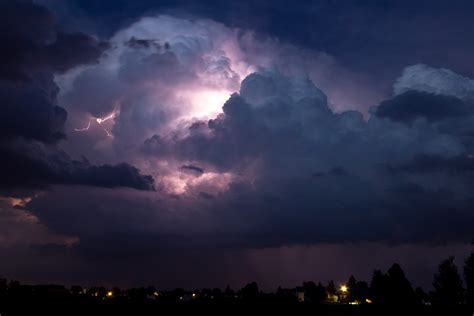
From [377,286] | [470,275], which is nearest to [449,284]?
[470,275]

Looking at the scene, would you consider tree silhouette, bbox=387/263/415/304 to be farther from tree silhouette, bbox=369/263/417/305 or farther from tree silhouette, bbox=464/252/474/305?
tree silhouette, bbox=464/252/474/305

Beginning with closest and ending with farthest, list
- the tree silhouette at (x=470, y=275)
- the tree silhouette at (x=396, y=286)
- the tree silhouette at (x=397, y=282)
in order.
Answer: the tree silhouette at (x=470, y=275) → the tree silhouette at (x=396, y=286) → the tree silhouette at (x=397, y=282)

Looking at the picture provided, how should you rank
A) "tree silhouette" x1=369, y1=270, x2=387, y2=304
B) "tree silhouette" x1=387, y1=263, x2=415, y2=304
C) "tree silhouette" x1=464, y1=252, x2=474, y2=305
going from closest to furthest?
"tree silhouette" x1=464, y1=252, x2=474, y2=305, "tree silhouette" x1=387, y1=263, x2=415, y2=304, "tree silhouette" x1=369, y1=270, x2=387, y2=304

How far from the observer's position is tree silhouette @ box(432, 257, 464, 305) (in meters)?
119

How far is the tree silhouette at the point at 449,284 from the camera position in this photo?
119 m

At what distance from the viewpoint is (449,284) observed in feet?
392

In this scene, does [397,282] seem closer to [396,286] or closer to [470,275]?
[396,286]

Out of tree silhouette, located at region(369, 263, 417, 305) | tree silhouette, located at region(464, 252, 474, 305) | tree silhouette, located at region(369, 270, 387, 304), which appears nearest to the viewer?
tree silhouette, located at region(464, 252, 474, 305)

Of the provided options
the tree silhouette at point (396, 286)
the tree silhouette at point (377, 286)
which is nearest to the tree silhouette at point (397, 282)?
the tree silhouette at point (396, 286)

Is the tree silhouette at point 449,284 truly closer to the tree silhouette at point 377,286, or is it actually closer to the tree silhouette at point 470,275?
the tree silhouette at point 470,275

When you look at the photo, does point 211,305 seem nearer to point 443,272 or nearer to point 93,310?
point 93,310

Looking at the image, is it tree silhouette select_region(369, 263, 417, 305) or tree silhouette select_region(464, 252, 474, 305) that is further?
tree silhouette select_region(369, 263, 417, 305)

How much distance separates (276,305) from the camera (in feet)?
250

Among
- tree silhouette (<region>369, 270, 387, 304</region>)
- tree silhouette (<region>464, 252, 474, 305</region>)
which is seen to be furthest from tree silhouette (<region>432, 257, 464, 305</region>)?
tree silhouette (<region>369, 270, 387, 304</region>)
